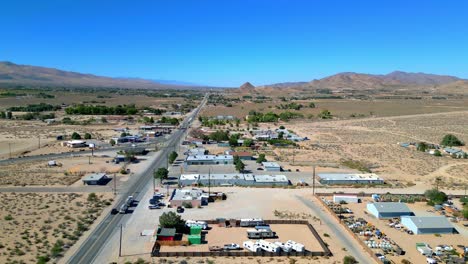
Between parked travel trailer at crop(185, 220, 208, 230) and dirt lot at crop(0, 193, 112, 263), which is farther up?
parked travel trailer at crop(185, 220, 208, 230)

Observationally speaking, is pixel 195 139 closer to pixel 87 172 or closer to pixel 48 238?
pixel 87 172

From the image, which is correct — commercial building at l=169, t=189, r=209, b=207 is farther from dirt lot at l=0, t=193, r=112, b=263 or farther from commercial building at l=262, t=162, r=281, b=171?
commercial building at l=262, t=162, r=281, b=171

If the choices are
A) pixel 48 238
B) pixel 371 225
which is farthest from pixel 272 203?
pixel 48 238

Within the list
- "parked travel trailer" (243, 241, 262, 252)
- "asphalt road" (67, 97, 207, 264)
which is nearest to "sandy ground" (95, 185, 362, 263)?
"asphalt road" (67, 97, 207, 264)

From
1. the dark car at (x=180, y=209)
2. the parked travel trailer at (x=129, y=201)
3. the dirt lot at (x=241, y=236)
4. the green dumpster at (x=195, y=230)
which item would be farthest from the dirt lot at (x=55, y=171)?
the dirt lot at (x=241, y=236)

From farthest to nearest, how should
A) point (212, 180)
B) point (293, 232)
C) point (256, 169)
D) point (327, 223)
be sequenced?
point (256, 169), point (212, 180), point (327, 223), point (293, 232)

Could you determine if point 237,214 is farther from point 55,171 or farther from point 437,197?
point 55,171

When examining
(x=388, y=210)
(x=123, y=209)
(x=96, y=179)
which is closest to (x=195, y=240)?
(x=123, y=209)
